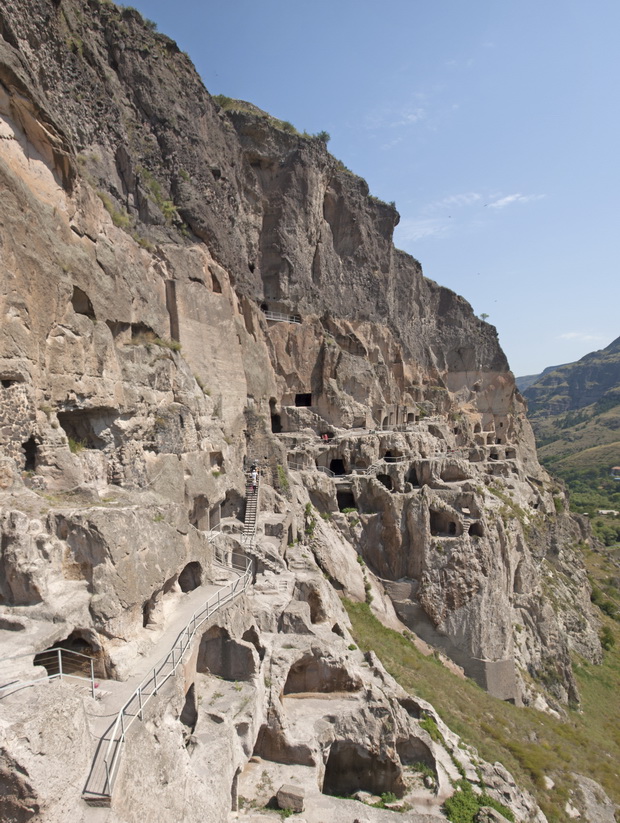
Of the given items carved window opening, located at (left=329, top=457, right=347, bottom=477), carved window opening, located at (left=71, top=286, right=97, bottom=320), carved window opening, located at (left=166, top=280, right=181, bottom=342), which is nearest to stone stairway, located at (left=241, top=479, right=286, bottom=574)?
carved window opening, located at (left=166, top=280, right=181, bottom=342)

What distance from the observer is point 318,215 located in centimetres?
4219

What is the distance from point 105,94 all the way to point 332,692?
23.8m

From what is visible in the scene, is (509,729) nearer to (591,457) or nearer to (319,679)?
(319,679)

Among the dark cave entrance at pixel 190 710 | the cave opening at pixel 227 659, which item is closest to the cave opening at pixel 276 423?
the cave opening at pixel 227 659

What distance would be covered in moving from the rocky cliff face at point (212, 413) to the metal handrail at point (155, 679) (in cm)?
49

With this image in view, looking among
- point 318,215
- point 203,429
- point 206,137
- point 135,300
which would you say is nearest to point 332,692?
point 203,429

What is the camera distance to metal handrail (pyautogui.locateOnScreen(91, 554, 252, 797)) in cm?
672

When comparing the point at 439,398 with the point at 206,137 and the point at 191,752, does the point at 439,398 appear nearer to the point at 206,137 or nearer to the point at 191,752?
the point at 206,137

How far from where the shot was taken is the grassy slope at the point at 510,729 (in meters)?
17.3

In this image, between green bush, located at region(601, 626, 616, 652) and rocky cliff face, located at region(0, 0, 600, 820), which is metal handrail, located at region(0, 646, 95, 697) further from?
green bush, located at region(601, 626, 616, 652)

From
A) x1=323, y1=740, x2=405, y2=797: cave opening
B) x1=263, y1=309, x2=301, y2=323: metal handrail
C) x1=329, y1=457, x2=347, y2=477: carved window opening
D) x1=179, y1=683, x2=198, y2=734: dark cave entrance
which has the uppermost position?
x1=263, y1=309, x2=301, y2=323: metal handrail

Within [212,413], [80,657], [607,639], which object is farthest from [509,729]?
[607,639]

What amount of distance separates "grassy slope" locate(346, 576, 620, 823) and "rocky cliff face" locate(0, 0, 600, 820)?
2303mm

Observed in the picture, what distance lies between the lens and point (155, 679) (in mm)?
8578
